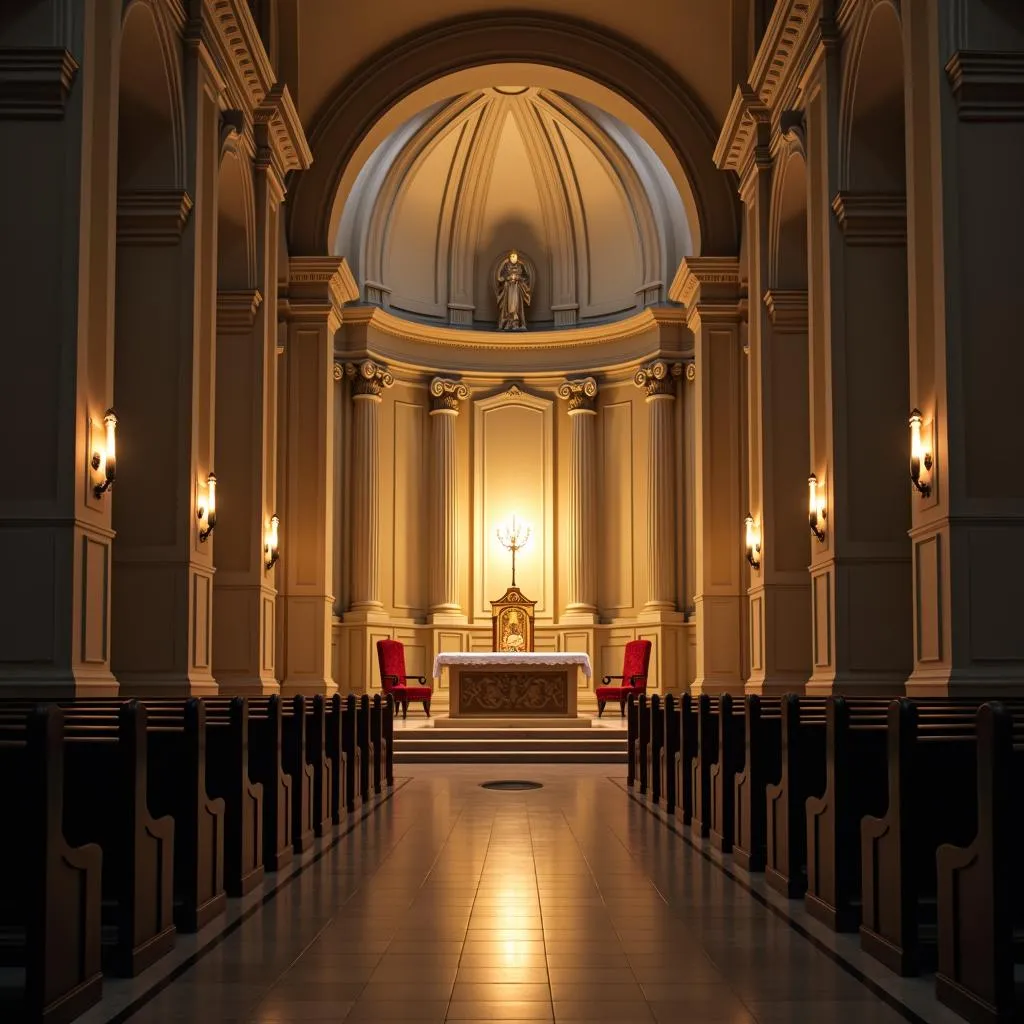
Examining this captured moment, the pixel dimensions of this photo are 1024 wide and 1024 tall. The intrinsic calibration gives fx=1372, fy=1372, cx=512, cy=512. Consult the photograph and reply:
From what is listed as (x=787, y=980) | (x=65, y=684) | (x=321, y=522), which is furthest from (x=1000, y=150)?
(x=321, y=522)

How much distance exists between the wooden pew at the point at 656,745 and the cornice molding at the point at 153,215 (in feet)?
17.1

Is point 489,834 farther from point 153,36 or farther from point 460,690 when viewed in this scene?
point 460,690

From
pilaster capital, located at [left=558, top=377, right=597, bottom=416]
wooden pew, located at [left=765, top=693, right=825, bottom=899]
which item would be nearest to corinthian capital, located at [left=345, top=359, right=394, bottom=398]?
pilaster capital, located at [left=558, top=377, right=597, bottom=416]

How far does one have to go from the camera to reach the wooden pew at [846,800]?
5270 mm

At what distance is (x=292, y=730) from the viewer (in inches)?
309

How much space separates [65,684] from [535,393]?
14696mm

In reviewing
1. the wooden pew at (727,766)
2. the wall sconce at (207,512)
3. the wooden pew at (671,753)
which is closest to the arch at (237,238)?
the wall sconce at (207,512)

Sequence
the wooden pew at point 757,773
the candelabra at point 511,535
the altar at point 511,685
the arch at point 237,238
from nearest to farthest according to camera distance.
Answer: the wooden pew at point 757,773, the arch at point 237,238, the altar at point 511,685, the candelabra at point 511,535

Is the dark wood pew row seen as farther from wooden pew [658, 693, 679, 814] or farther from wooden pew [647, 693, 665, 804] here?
wooden pew [647, 693, 665, 804]

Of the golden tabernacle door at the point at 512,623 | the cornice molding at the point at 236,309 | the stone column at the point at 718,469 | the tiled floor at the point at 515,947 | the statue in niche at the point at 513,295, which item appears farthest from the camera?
the statue in niche at the point at 513,295

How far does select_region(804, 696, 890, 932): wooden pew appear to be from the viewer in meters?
5.27

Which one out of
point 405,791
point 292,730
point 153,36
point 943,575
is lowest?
point 405,791

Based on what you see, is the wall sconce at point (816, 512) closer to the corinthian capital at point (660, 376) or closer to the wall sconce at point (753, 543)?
the wall sconce at point (753, 543)

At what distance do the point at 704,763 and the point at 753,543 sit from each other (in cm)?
573
